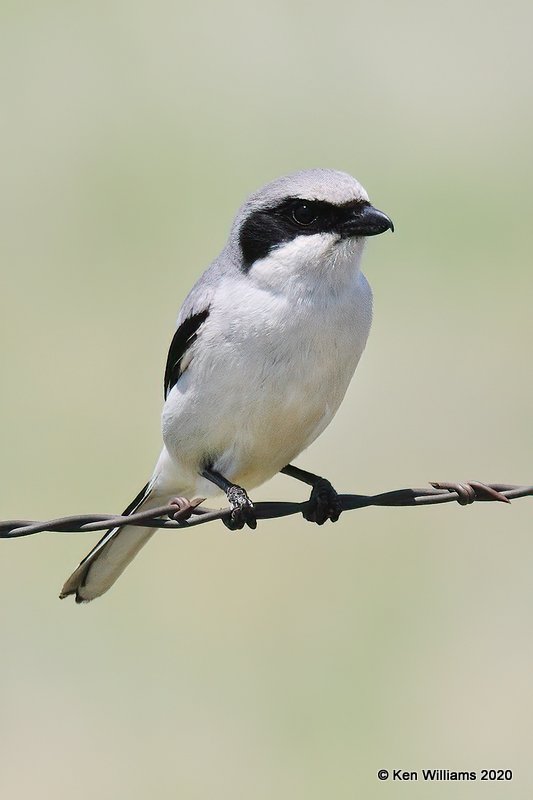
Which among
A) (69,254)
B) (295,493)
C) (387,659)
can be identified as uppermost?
(69,254)

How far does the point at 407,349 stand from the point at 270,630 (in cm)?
381

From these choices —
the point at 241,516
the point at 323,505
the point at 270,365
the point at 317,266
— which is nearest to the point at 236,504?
the point at 241,516

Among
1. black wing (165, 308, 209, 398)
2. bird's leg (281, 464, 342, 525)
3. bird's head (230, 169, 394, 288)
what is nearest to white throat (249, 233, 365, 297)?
bird's head (230, 169, 394, 288)

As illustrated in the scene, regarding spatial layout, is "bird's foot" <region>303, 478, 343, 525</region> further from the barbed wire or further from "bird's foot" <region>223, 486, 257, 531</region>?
the barbed wire

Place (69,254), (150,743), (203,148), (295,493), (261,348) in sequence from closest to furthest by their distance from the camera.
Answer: (261,348)
(150,743)
(295,493)
(69,254)
(203,148)

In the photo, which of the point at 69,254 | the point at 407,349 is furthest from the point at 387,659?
the point at 69,254

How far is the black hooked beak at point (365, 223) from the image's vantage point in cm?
478

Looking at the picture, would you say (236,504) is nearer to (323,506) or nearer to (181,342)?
(323,506)

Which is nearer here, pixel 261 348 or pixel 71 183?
pixel 261 348

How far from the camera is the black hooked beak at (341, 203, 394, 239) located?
188 inches

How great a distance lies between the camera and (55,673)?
8.32 meters

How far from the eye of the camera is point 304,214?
4.89m

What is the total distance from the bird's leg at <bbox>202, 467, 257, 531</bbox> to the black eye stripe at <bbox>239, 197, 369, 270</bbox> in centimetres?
81

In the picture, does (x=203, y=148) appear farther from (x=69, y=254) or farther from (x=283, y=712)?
(x=283, y=712)
